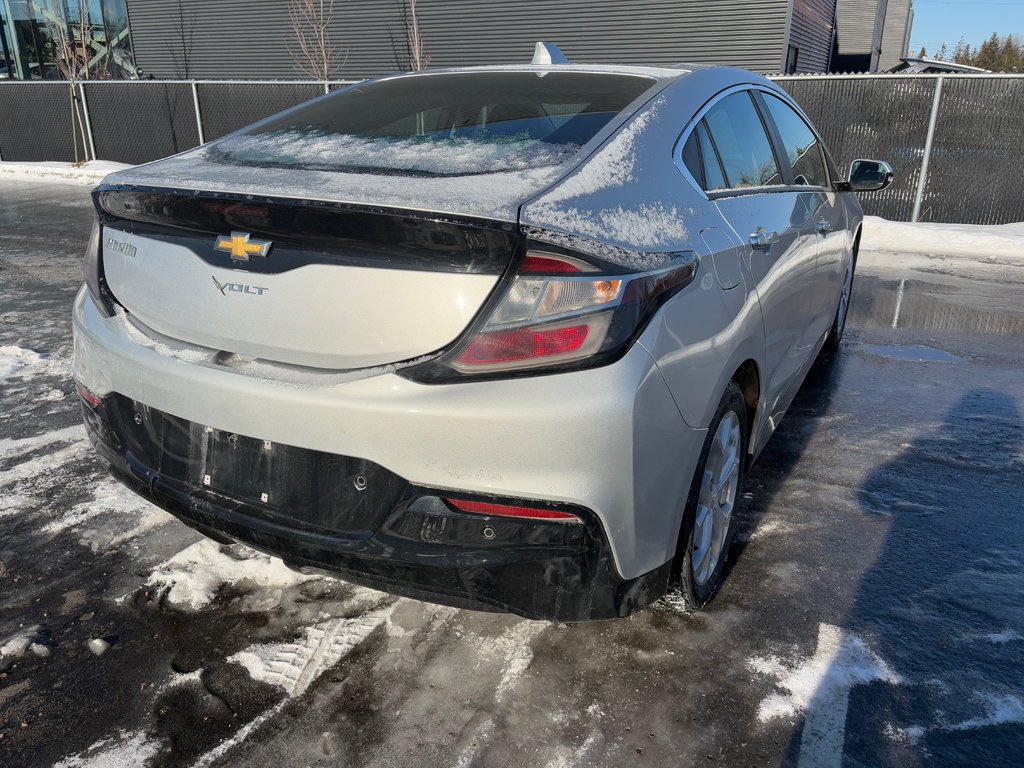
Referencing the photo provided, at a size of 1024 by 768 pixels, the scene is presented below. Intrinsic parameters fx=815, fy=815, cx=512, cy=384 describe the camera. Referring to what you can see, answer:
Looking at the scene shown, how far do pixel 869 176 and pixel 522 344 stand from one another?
10.6 feet

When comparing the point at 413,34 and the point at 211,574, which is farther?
the point at 413,34

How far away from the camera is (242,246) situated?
1973mm

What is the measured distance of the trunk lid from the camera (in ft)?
5.92

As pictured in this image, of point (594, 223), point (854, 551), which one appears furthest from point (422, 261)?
point (854, 551)

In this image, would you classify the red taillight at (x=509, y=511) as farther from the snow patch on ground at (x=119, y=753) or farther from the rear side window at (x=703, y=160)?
the rear side window at (x=703, y=160)

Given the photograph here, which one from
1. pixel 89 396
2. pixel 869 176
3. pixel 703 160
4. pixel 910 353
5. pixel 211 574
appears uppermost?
pixel 703 160

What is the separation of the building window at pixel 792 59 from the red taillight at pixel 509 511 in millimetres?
18559

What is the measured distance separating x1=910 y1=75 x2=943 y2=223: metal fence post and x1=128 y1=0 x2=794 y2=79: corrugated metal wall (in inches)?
286

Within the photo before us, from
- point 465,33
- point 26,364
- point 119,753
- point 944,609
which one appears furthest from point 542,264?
point 465,33

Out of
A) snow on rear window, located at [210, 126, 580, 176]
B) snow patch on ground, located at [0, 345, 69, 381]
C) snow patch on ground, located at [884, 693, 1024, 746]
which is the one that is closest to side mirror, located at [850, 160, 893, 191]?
snow on rear window, located at [210, 126, 580, 176]

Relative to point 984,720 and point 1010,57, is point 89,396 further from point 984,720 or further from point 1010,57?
point 1010,57

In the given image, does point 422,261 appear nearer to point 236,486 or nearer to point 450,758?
point 236,486

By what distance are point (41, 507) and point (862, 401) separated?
13.6ft

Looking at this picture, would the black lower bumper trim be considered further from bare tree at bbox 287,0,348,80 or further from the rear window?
bare tree at bbox 287,0,348,80
